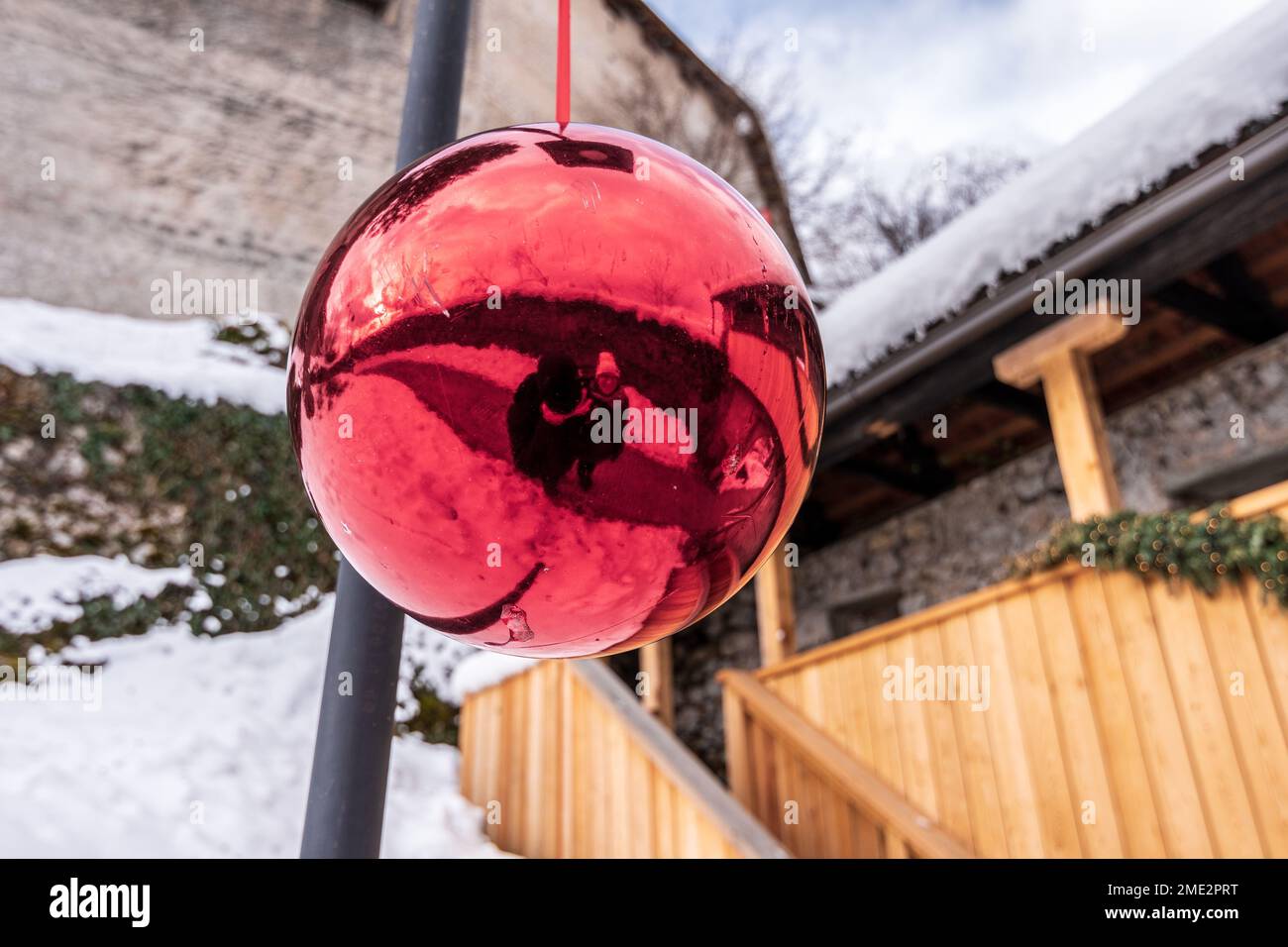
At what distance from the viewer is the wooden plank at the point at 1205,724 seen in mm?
2840

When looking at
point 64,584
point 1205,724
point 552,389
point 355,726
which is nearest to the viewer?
point 552,389

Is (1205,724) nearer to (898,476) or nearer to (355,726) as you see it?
(355,726)

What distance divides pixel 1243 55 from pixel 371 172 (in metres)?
9.64

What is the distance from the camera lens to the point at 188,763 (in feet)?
12.7

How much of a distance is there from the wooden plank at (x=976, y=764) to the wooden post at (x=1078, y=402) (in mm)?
767

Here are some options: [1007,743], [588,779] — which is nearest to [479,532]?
[588,779]

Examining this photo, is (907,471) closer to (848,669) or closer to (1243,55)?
(848,669)

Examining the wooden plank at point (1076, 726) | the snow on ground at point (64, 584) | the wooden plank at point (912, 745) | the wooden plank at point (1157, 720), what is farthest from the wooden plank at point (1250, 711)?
the snow on ground at point (64, 584)

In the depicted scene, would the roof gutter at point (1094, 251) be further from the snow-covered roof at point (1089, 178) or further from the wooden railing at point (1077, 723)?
the wooden railing at point (1077, 723)

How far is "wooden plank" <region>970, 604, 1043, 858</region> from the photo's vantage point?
11.4ft

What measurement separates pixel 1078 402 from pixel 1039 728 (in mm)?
1518
